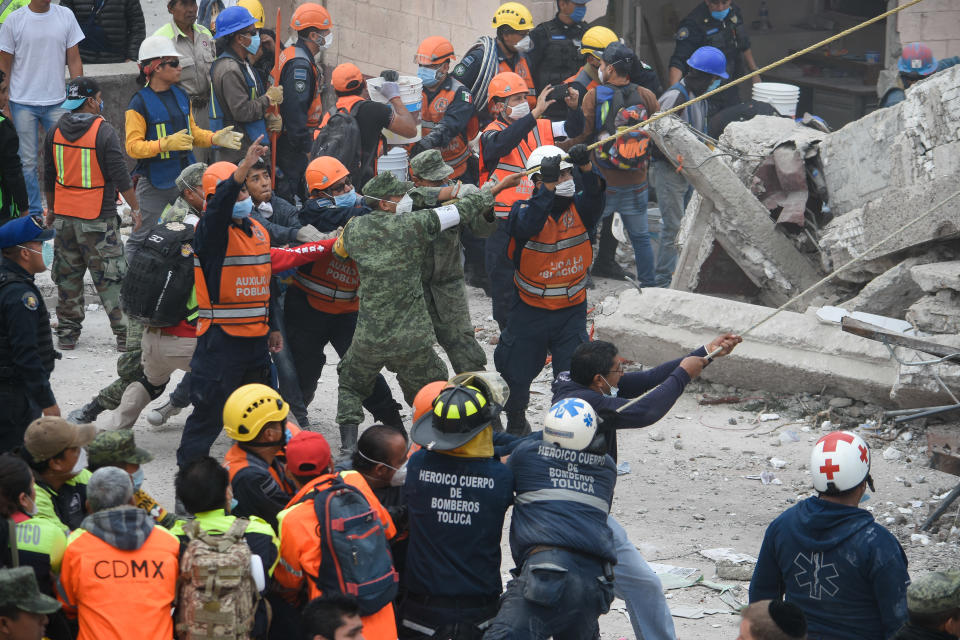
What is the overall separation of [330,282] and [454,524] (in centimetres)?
299

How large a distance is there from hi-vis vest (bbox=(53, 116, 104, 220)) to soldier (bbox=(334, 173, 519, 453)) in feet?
8.09

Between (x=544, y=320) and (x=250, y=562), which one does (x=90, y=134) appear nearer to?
(x=544, y=320)

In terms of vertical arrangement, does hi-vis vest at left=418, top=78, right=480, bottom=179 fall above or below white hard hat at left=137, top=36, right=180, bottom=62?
below

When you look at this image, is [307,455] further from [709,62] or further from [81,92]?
[709,62]

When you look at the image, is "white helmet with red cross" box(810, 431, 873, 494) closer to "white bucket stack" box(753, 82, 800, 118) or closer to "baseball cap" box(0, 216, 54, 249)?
"baseball cap" box(0, 216, 54, 249)

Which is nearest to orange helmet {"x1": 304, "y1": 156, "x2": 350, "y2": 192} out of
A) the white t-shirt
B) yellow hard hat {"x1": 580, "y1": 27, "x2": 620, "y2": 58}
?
yellow hard hat {"x1": 580, "y1": 27, "x2": 620, "y2": 58}

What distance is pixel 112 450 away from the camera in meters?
4.52

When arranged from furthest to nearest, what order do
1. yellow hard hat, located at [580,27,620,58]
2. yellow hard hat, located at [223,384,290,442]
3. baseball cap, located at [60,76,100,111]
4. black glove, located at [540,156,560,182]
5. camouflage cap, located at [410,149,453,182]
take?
1. yellow hard hat, located at [580,27,620,58]
2. baseball cap, located at [60,76,100,111]
3. camouflage cap, located at [410,149,453,182]
4. black glove, located at [540,156,560,182]
5. yellow hard hat, located at [223,384,290,442]

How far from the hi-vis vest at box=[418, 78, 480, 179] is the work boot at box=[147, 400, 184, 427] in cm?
346

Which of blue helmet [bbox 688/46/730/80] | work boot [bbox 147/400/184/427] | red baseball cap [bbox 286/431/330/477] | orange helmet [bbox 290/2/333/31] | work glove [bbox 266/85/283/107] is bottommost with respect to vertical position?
work boot [bbox 147/400/184/427]

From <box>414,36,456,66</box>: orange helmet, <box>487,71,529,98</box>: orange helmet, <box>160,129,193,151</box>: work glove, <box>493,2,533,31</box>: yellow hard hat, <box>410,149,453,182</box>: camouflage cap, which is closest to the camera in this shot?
<box>410,149,453,182</box>: camouflage cap

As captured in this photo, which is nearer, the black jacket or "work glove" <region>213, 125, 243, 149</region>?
"work glove" <region>213, 125, 243, 149</region>

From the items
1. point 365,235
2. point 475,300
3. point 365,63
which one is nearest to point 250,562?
point 365,235

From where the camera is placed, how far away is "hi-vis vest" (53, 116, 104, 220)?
8.19 m
